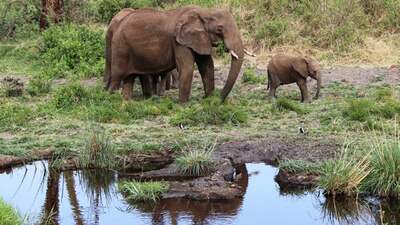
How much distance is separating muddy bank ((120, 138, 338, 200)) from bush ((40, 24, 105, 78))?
6.55 meters

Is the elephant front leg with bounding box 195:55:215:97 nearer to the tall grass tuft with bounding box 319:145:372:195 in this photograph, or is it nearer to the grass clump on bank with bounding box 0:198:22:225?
the tall grass tuft with bounding box 319:145:372:195

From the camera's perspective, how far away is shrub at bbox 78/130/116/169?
10.3m

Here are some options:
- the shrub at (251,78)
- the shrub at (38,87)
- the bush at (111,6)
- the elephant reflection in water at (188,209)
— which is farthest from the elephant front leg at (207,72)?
the bush at (111,6)

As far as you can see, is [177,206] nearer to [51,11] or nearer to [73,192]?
[73,192]

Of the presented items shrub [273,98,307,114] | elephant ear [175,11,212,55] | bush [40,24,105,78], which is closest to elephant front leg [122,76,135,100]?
elephant ear [175,11,212,55]

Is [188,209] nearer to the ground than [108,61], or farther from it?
nearer to the ground

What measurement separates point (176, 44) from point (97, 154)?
3749 millimetres

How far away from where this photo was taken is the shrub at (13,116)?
40.4 feet

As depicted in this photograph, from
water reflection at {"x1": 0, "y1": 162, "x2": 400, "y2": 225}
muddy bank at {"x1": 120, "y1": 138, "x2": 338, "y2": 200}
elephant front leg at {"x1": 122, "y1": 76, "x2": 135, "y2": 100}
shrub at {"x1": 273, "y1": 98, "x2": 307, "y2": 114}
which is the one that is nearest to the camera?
water reflection at {"x1": 0, "y1": 162, "x2": 400, "y2": 225}

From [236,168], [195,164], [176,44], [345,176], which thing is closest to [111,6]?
[176,44]

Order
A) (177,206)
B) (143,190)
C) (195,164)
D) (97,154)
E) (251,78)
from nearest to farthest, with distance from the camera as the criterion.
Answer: (177,206) < (143,190) < (195,164) < (97,154) < (251,78)

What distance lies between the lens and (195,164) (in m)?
10.0

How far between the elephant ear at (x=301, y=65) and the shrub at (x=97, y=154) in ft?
15.8

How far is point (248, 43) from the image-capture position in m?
18.8
